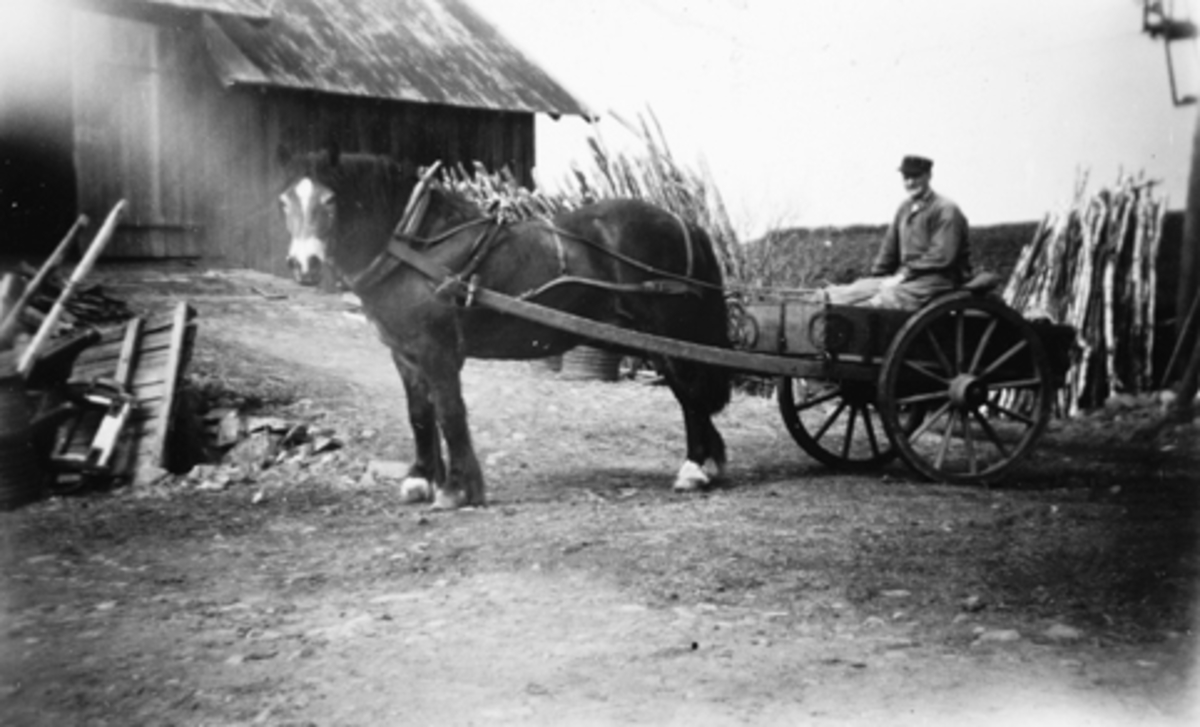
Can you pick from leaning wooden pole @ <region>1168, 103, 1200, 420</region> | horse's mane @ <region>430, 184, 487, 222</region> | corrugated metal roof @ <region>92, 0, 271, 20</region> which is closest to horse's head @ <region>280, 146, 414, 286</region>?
horse's mane @ <region>430, 184, 487, 222</region>

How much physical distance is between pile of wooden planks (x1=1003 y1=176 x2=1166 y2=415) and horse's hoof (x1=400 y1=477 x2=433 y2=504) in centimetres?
559

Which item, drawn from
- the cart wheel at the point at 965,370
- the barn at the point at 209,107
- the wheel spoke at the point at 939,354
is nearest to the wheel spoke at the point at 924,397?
the cart wheel at the point at 965,370

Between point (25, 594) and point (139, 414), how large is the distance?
9.35ft

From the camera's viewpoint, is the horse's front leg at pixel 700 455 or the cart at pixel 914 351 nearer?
the cart at pixel 914 351

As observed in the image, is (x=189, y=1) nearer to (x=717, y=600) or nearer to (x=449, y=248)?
(x=449, y=248)

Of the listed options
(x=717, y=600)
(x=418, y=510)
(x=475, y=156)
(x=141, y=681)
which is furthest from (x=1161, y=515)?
(x=475, y=156)

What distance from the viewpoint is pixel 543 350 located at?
6.73m

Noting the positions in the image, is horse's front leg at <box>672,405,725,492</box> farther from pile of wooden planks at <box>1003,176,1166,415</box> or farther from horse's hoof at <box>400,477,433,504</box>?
pile of wooden planks at <box>1003,176,1166,415</box>

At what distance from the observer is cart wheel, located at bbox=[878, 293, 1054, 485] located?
6.52 m

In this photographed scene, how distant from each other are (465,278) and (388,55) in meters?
11.6

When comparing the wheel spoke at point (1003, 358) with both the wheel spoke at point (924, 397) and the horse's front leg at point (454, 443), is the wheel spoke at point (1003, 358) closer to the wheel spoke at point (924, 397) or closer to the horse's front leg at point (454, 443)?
the wheel spoke at point (924, 397)

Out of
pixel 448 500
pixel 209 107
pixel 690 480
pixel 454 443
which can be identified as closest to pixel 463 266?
pixel 454 443

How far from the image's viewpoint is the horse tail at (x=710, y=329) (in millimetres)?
6930

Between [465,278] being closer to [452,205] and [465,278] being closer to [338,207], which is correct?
[452,205]
